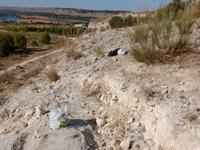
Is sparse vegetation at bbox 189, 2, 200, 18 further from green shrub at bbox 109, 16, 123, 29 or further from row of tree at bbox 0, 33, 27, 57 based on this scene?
row of tree at bbox 0, 33, 27, 57

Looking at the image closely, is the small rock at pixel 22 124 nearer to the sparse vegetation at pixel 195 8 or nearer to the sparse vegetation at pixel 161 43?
the sparse vegetation at pixel 161 43

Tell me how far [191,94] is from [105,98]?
5.51 feet

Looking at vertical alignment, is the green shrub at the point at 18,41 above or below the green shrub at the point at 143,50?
below

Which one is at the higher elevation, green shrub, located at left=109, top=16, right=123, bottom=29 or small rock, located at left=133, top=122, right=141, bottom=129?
green shrub, located at left=109, top=16, right=123, bottom=29

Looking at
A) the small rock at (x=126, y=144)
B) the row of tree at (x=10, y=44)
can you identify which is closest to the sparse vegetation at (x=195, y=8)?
the small rock at (x=126, y=144)

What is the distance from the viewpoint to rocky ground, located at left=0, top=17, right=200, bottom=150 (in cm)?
212

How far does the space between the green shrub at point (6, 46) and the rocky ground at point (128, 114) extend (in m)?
14.9

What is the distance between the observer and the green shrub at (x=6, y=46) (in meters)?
16.2

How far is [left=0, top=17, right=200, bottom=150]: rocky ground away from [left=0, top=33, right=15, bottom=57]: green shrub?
49.0 ft

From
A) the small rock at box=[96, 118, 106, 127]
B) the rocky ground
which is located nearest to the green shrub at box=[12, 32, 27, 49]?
the rocky ground

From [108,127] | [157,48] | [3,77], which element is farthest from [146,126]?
[3,77]

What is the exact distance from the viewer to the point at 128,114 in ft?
9.08

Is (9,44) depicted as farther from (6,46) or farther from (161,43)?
(161,43)

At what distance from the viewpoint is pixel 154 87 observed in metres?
2.82
